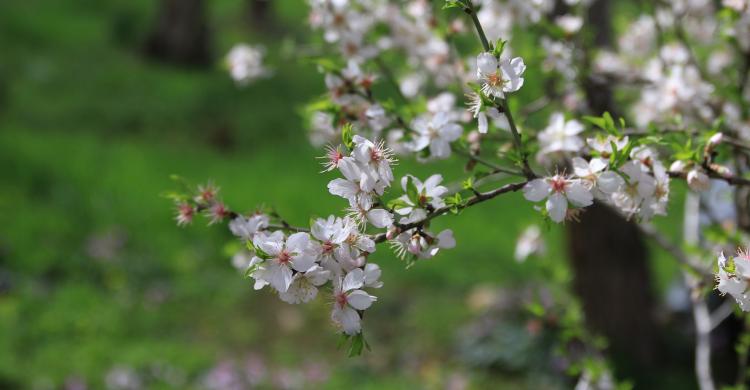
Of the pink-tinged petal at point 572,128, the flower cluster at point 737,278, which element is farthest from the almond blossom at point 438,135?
the flower cluster at point 737,278

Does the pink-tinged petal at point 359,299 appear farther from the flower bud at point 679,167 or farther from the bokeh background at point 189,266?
the bokeh background at point 189,266

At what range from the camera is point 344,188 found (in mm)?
1292

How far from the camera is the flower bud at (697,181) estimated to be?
1.48 meters

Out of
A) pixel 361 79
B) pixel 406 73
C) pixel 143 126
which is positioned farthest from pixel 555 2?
pixel 143 126

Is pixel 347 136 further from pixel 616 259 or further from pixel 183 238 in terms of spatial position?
pixel 183 238

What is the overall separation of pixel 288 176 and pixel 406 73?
5.38m

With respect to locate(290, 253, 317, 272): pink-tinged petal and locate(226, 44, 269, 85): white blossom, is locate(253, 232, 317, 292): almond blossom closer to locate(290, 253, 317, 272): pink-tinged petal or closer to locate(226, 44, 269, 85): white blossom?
locate(290, 253, 317, 272): pink-tinged petal

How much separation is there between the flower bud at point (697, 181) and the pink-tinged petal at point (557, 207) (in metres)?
0.30

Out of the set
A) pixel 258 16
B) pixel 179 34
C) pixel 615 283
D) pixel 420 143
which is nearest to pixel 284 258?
pixel 420 143

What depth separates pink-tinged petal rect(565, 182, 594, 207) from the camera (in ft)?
4.46

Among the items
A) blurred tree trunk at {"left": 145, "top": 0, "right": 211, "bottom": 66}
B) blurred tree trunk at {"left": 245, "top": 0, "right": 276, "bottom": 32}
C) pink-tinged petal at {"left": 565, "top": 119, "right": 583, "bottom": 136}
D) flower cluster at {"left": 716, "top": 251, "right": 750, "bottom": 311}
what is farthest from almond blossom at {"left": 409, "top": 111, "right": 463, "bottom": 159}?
blurred tree trunk at {"left": 245, "top": 0, "right": 276, "bottom": 32}

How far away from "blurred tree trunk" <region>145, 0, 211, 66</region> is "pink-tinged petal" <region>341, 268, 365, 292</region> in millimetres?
10494

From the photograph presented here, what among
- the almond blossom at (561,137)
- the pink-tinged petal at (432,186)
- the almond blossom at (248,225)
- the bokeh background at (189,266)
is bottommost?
the bokeh background at (189,266)

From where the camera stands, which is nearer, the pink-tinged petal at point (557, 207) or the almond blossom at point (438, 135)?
the pink-tinged petal at point (557, 207)
